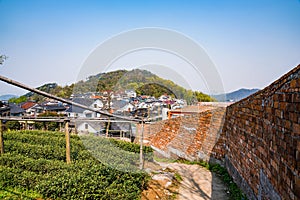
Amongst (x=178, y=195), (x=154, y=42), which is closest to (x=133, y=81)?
(x=154, y=42)

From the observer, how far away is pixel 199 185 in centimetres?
524

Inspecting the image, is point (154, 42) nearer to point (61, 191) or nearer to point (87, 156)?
point (87, 156)

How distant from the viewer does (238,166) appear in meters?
4.65

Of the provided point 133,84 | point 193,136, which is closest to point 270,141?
point 193,136

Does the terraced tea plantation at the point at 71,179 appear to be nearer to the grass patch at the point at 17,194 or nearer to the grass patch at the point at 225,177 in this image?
the grass patch at the point at 17,194

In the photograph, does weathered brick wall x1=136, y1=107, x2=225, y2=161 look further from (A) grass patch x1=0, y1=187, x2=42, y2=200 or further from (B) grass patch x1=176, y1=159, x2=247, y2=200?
(A) grass patch x1=0, y1=187, x2=42, y2=200

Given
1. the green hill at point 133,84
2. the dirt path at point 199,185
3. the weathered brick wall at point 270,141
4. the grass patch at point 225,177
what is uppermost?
the green hill at point 133,84

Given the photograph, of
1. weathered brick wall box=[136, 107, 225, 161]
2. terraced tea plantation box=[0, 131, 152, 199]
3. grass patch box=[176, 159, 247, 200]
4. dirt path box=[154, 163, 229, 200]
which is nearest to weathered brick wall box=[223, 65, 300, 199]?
grass patch box=[176, 159, 247, 200]

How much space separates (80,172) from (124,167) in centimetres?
93

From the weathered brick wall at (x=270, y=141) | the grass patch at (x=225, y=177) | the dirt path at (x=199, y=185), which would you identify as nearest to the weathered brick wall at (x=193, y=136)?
the grass patch at (x=225, y=177)

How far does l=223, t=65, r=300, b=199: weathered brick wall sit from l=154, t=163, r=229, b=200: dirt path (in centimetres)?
53

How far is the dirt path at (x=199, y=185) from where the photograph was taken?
4641mm

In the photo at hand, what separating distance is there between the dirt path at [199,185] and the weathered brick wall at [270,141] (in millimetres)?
533

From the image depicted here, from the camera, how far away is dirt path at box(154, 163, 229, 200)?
183 inches
